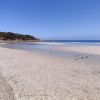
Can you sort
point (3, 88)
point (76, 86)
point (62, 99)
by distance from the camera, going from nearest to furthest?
point (62, 99), point (3, 88), point (76, 86)

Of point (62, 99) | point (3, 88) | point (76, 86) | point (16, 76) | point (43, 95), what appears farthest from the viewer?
point (16, 76)

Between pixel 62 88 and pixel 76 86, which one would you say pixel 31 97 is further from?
pixel 76 86

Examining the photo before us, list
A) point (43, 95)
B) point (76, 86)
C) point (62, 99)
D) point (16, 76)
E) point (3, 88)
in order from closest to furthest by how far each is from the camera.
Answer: point (62, 99), point (43, 95), point (3, 88), point (76, 86), point (16, 76)

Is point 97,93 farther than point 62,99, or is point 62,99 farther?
point 97,93

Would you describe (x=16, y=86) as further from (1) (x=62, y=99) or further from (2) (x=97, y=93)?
(2) (x=97, y=93)

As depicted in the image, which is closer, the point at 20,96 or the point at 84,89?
the point at 20,96

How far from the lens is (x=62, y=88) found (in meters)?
6.01

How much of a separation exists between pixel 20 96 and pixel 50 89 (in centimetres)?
119

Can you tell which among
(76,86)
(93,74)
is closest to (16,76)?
(76,86)

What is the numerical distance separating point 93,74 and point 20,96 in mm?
4247

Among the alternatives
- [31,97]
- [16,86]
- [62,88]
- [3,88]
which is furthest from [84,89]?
[3,88]

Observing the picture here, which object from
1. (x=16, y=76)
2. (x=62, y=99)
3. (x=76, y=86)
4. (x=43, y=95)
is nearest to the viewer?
(x=62, y=99)

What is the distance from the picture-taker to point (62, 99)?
199 inches

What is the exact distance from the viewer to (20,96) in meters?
5.24
